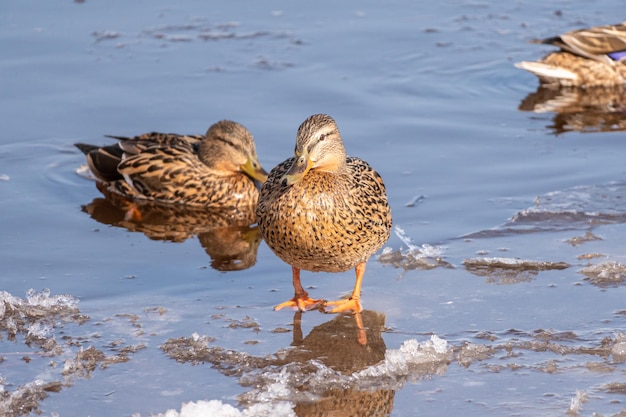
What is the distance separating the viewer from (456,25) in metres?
11.9

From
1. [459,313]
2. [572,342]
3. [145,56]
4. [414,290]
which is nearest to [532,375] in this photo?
[572,342]

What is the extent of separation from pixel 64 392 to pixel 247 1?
26.6 ft

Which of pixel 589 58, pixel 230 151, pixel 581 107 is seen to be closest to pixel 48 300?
pixel 230 151

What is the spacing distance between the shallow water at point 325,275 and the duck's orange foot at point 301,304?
0.35ft

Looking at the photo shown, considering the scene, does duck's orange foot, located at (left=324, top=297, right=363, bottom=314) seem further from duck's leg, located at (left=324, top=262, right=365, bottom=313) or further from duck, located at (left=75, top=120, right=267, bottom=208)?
duck, located at (left=75, top=120, right=267, bottom=208)

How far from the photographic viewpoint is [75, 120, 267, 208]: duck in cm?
838

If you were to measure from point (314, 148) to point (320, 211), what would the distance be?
0.32m

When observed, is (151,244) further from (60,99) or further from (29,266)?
(60,99)

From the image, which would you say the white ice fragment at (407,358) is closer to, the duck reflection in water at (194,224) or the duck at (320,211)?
the duck at (320,211)

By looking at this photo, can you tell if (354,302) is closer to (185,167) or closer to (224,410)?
(224,410)

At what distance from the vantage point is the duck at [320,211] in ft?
→ 18.2

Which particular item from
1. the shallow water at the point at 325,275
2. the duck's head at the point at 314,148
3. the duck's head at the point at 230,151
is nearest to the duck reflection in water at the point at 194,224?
the shallow water at the point at 325,275

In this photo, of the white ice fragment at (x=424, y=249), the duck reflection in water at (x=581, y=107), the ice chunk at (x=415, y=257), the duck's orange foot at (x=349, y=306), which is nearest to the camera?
the duck's orange foot at (x=349, y=306)

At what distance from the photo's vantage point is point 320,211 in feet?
18.2
